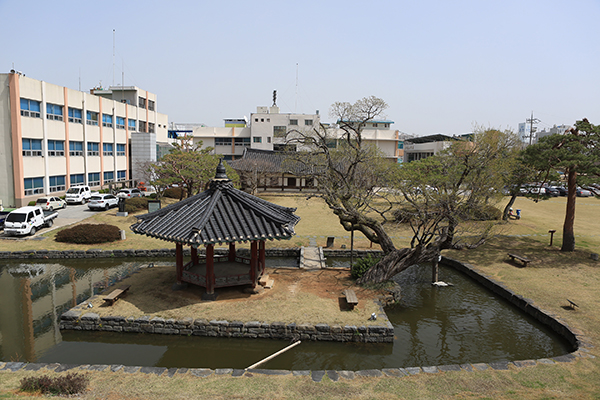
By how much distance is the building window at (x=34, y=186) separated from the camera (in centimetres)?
3434

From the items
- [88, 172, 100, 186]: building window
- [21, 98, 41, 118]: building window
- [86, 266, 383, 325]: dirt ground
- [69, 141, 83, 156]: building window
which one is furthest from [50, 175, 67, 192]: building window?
[86, 266, 383, 325]: dirt ground

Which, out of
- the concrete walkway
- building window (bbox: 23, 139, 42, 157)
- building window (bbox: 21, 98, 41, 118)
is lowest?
the concrete walkway

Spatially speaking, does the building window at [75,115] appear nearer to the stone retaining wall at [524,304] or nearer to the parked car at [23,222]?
the parked car at [23,222]

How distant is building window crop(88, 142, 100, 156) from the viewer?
43556mm

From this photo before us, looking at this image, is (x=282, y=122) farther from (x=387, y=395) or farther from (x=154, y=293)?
(x=387, y=395)

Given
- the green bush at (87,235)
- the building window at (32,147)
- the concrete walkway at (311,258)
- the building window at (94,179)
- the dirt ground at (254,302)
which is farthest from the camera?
the building window at (94,179)

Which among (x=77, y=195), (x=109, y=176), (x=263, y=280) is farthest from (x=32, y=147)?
(x=263, y=280)

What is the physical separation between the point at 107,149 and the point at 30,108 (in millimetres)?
13055

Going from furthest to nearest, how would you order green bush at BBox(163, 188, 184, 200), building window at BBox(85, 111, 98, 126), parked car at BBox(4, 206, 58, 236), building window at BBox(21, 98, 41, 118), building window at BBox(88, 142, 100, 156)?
green bush at BBox(163, 188, 184, 200) < building window at BBox(88, 142, 100, 156) < building window at BBox(85, 111, 98, 126) < building window at BBox(21, 98, 41, 118) < parked car at BBox(4, 206, 58, 236)

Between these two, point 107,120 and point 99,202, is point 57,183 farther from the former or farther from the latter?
point 107,120

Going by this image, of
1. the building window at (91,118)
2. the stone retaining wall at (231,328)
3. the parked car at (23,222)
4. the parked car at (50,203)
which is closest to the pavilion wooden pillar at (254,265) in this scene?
the stone retaining wall at (231,328)

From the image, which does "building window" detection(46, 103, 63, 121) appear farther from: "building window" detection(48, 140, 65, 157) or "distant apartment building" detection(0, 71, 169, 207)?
"building window" detection(48, 140, 65, 157)

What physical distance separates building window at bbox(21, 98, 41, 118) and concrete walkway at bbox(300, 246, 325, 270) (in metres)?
30.0

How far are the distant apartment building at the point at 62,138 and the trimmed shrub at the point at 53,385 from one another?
31199 mm
